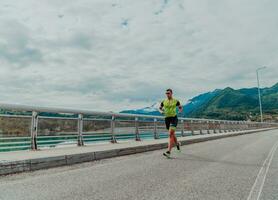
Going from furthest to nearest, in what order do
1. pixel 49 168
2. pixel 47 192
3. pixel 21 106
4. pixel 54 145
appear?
pixel 54 145 < pixel 21 106 < pixel 49 168 < pixel 47 192

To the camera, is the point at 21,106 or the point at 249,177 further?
the point at 21,106

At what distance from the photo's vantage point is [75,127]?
1249 cm

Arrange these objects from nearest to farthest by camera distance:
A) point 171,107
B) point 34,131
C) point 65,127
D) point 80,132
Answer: point 34,131
point 171,107
point 65,127
point 80,132

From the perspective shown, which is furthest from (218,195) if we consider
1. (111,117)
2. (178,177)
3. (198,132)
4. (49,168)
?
(198,132)

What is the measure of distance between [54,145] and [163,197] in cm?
718

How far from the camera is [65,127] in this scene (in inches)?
472

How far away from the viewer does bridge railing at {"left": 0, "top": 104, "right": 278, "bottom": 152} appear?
Result: 383 inches

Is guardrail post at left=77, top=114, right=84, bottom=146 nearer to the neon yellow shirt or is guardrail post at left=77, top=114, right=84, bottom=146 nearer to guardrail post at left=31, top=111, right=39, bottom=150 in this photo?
guardrail post at left=31, top=111, right=39, bottom=150

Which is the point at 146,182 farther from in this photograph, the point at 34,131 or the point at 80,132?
the point at 80,132

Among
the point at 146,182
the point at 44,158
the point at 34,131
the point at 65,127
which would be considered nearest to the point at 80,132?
the point at 65,127

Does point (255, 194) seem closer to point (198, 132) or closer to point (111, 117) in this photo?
point (111, 117)

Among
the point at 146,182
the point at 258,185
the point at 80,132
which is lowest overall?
the point at 258,185

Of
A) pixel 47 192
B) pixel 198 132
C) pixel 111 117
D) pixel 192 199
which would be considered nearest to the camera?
pixel 192 199

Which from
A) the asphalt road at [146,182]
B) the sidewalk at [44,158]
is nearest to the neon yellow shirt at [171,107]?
the sidewalk at [44,158]
